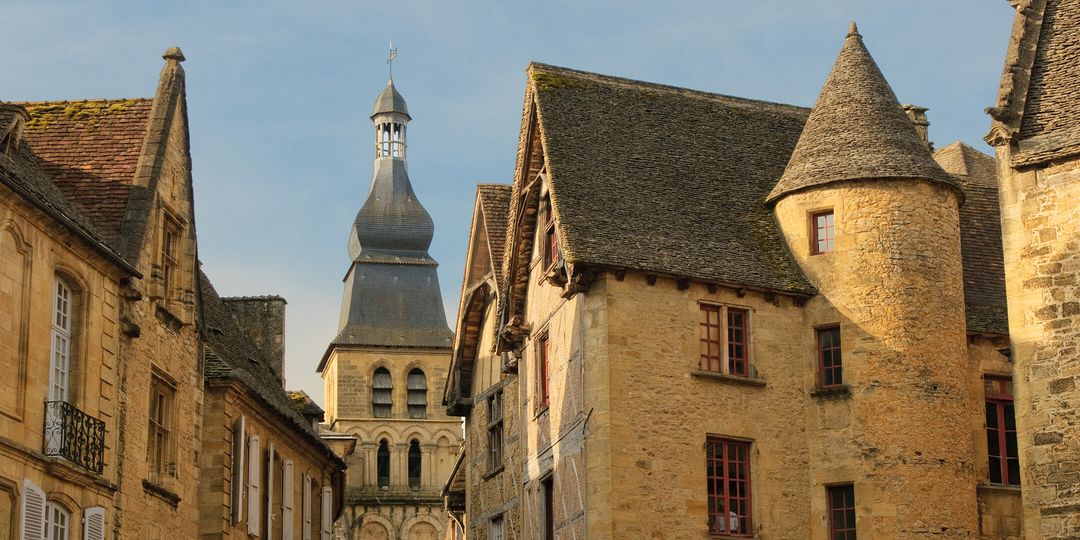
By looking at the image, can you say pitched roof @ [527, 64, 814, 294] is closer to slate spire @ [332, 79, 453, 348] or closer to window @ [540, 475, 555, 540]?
window @ [540, 475, 555, 540]

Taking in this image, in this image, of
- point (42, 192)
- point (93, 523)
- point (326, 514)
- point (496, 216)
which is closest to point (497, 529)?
point (326, 514)

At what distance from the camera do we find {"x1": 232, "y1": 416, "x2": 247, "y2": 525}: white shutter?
88.0 ft

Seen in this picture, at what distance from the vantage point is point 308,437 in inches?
1271

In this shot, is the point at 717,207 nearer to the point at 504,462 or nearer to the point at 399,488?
the point at 504,462

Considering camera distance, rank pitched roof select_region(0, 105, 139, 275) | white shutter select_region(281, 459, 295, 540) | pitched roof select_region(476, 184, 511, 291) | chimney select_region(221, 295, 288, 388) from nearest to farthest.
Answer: pitched roof select_region(0, 105, 139, 275) < white shutter select_region(281, 459, 295, 540) < pitched roof select_region(476, 184, 511, 291) < chimney select_region(221, 295, 288, 388)

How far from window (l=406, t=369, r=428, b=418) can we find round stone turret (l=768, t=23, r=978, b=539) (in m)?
52.4

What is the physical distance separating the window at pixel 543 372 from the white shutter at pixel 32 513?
10.1 meters

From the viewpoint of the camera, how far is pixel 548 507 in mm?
28141

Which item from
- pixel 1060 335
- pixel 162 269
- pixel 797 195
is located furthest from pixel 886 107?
pixel 162 269

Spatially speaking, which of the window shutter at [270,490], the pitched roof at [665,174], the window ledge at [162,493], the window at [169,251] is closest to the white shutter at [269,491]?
the window shutter at [270,490]

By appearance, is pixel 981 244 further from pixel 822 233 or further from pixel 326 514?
pixel 326 514

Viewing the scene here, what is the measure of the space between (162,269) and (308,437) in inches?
337

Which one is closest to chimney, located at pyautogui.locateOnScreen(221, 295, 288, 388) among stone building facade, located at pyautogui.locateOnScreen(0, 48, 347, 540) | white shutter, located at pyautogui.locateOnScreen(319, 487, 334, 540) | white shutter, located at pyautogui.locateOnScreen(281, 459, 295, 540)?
white shutter, located at pyautogui.locateOnScreen(319, 487, 334, 540)

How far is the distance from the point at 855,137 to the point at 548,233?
4904 millimetres
